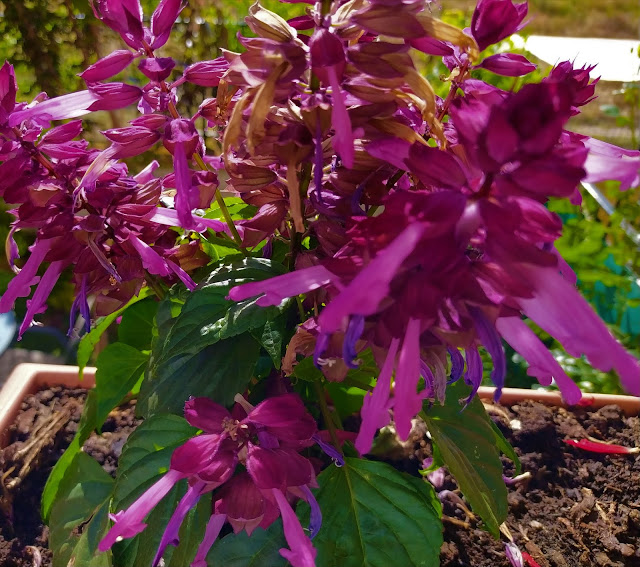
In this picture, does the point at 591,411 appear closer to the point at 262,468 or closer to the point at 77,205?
the point at 262,468

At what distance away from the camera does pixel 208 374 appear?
25.4 inches

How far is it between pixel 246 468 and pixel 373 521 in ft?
0.53

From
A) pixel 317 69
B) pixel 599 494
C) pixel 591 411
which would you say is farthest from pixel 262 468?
pixel 591 411

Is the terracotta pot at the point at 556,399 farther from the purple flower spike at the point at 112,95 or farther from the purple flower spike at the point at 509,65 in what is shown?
the purple flower spike at the point at 112,95

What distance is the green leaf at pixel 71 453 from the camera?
824 mm

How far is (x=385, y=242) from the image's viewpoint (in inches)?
14.3

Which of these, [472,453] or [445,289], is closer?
[445,289]

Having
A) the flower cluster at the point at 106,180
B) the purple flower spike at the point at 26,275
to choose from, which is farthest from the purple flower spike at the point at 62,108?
the purple flower spike at the point at 26,275

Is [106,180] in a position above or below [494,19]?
below

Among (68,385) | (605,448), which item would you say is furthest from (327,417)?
(68,385)

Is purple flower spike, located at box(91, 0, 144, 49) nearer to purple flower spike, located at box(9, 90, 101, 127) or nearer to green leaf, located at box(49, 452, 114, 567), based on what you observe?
purple flower spike, located at box(9, 90, 101, 127)

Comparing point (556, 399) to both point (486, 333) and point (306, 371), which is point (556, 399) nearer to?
point (306, 371)

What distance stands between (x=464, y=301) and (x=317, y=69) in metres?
0.18

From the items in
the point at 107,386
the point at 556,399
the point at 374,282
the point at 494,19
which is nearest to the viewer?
the point at 374,282
